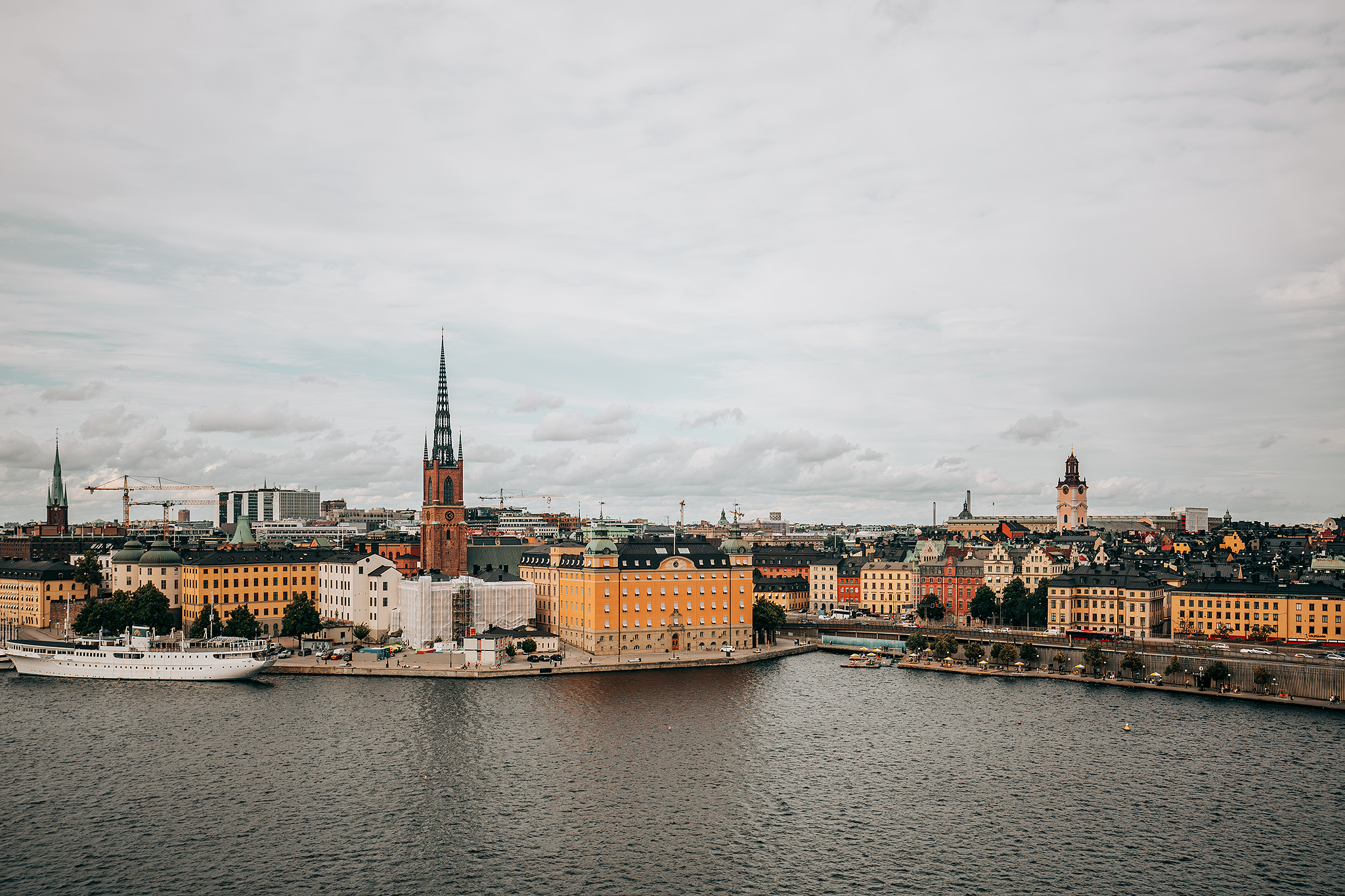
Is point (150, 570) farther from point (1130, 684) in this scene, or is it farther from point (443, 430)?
point (1130, 684)

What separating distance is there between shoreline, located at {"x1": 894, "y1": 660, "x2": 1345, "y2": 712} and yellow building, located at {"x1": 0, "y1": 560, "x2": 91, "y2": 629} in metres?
97.9

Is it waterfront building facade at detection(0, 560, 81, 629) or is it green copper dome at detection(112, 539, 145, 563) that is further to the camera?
green copper dome at detection(112, 539, 145, 563)

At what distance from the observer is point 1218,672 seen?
8562cm

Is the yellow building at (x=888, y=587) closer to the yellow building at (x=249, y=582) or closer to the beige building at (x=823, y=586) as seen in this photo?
the beige building at (x=823, y=586)

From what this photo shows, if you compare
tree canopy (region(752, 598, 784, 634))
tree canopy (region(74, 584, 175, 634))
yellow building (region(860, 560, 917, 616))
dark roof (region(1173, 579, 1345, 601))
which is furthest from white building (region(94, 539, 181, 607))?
dark roof (region(1173, 579, 1345, 601))

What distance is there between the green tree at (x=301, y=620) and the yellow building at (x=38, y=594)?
3326cm

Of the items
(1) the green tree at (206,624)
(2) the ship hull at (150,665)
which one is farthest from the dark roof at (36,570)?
(2) the ship hull at (150,665)

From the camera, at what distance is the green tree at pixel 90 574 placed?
12769cm

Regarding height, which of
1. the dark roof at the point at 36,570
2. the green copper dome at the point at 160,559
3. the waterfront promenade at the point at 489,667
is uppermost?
the green copper dome at the point at 160,559

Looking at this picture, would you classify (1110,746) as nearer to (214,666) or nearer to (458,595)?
(458,595)

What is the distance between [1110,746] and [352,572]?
79.8m

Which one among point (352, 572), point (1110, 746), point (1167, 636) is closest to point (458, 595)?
point (352, 572)

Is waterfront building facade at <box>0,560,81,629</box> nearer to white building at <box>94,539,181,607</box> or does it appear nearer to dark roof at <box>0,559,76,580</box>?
dark roof at <box>0,559,76,580</box>

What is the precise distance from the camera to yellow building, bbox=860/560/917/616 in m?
147
